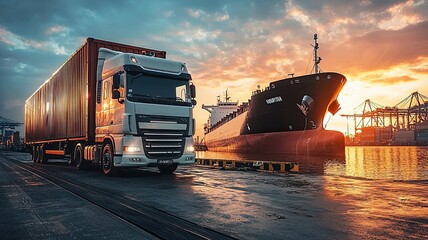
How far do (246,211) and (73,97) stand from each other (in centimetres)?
1131

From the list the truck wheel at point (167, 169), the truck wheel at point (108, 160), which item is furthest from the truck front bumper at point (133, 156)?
the truck wheel at point (167, 169)

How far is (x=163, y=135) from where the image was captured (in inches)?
435

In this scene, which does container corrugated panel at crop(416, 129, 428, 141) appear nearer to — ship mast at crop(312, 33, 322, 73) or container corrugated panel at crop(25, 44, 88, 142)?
ship mast at crop(312, 33, 322, 73)

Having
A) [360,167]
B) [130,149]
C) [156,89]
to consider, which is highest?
[156,89]

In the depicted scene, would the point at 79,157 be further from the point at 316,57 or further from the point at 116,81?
the point at 316,57

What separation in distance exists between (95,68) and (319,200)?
9.85 meters

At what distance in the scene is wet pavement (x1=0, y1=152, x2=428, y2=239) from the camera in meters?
4.54

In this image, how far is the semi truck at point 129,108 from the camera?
10633 millimetres

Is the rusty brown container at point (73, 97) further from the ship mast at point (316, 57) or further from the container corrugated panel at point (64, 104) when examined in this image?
the ship mast at point (316, 57)

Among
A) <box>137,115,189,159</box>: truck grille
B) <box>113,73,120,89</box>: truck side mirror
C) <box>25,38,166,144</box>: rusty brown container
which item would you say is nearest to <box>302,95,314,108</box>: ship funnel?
<box>25,38,166,144</box>: rusty brown container

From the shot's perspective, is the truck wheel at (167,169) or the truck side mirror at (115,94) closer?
the truck side mirror at (115,94)

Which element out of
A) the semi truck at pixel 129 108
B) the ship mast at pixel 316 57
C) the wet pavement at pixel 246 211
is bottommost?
the wet pavement at pixel 246 211

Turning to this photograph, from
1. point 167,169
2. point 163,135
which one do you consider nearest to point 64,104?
point 167,169

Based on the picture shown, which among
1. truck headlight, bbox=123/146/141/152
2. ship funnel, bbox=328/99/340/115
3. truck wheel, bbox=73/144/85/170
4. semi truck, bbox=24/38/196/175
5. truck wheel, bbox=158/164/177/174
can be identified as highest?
ship funnel, bbox=328/99/340/115
